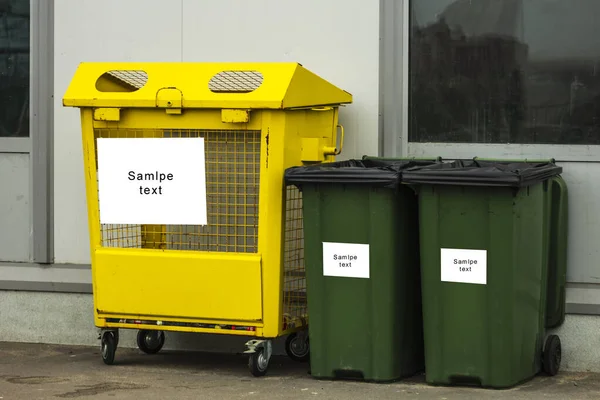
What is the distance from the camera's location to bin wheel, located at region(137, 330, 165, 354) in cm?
724

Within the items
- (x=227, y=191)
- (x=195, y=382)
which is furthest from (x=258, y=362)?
(x=227, y=191)

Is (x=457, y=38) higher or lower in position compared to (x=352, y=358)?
higher

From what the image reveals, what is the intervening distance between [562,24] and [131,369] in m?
3.37

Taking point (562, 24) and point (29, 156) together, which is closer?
point (562, 24)

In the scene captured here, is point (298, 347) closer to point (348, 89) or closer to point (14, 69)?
point (348, 89)

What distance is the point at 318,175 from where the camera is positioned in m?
6.04

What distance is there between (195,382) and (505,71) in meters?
2.69

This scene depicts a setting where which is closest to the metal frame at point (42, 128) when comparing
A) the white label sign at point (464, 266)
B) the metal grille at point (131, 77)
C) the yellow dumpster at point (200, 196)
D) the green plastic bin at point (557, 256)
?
the metal grille at point (131, 77)

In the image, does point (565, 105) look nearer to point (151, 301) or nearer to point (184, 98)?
point (184, 98)

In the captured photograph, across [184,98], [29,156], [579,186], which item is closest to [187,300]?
[184,98]

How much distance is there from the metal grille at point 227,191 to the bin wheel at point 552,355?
1.77 metres

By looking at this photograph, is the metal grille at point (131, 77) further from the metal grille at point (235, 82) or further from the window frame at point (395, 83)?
the window frame at point (395, 83)

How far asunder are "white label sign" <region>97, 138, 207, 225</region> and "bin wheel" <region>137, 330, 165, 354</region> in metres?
1.08

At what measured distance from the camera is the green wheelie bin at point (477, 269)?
575 centimetres
